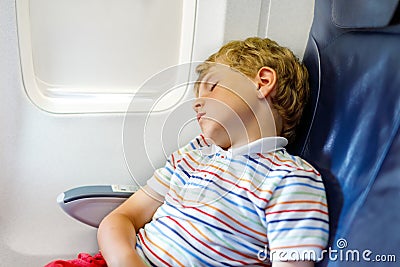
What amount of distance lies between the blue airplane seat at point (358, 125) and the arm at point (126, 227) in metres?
0.42

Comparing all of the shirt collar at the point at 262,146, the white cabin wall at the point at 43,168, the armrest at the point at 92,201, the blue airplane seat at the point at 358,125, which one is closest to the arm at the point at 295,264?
the blue airplane seat at the point at 358,125

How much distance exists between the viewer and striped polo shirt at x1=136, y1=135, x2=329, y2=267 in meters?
0.97

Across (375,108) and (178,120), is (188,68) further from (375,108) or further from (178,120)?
(375,108)

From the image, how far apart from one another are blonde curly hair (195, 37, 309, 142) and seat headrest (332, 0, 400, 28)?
0.50ft

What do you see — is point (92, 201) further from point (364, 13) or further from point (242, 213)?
point (364, 13)

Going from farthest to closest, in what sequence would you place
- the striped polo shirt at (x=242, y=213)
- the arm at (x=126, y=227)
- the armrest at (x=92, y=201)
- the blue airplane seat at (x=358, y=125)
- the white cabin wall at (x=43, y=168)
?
the white cabin wall at (x=43, y=168)
the armrest at (x=92, y=201)
the arm at (x=126, y=227)
the striped polo shirt at (x=242, y=213)
the blue airplane seat at (x=358, y=125)

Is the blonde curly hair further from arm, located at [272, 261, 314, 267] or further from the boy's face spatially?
arm, located at [272, 261, 314, 267]

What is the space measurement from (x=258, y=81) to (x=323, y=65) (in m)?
0.16

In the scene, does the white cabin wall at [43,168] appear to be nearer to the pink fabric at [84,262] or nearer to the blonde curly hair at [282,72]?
the pink fabric at [84,262]

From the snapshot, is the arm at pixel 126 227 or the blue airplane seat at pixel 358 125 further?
the arm at pixel 126 227

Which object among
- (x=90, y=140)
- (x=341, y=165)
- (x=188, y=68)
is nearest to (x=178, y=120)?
(x=188, y=68)

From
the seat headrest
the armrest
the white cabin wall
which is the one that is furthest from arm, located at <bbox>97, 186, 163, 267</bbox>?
the seat headrest

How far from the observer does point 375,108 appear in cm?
93

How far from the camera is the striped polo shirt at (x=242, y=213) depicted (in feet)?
3.20
